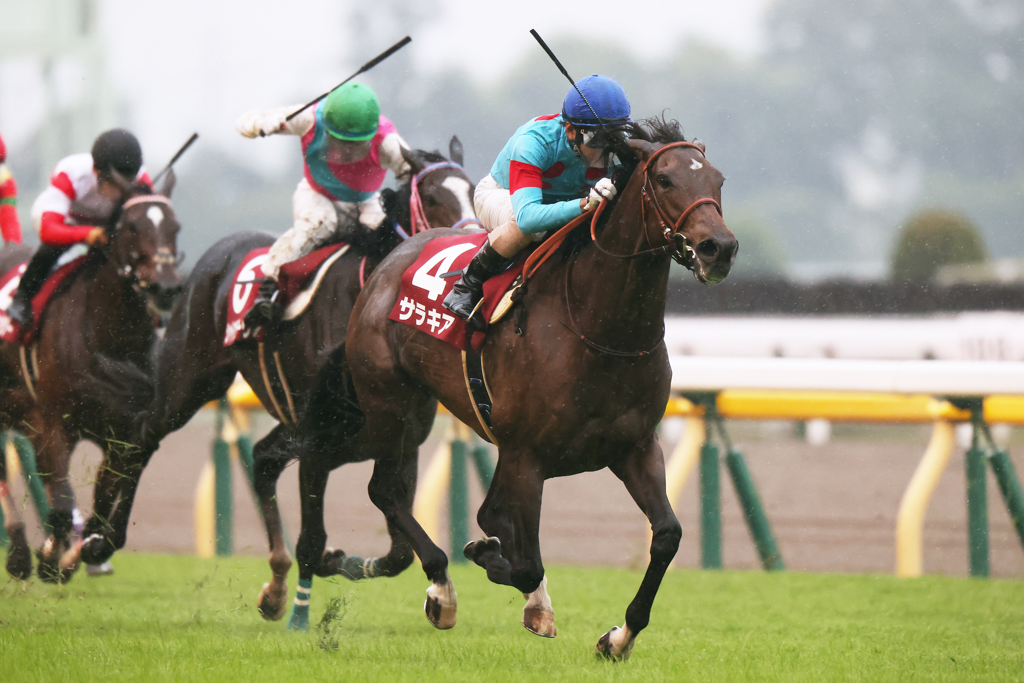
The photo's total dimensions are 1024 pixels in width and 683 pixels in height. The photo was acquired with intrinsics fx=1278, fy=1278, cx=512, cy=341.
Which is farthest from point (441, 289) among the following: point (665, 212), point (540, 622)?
point (540, 622)

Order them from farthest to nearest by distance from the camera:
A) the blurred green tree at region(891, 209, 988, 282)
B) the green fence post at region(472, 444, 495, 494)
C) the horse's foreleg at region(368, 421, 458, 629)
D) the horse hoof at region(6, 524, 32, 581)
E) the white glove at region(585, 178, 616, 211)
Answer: the blurred green tree at region(891, 209, 988, 282), the green fence post at region(472, 444, 495, 494), the horse hoof at region(6, 524, 32, 581), the horse's foreleg at region(368, 421, 458, 629), the white glove at region(585, 178, 616, 211)

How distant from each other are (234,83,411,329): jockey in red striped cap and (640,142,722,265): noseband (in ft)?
6.81

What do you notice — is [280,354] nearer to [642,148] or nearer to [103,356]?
[103,356]

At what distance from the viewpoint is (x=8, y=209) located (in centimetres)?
702

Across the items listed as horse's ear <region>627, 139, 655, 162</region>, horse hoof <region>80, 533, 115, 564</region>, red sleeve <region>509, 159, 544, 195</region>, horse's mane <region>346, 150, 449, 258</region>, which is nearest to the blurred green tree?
horse's mane <region>346, 150, 449, 258</region>

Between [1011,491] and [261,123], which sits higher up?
[261,123]

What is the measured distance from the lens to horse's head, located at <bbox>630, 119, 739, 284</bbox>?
3602 mm

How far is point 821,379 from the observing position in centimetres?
725

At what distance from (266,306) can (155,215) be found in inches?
29.5

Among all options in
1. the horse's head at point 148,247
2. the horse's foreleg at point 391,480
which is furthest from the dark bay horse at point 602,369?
the horse's head at point 148,247

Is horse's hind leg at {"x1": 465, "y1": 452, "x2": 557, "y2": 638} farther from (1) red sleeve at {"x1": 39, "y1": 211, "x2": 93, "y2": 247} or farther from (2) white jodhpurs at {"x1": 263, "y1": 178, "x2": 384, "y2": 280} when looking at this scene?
(1) red sleeve at {"x1": 39, "y1": 211, "x2": 93, "y2": 247}

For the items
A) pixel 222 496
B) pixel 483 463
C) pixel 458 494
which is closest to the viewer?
pixel 483 463

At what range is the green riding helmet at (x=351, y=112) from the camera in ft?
18.5

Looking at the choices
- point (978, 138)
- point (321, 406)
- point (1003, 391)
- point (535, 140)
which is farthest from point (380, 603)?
point (978, 138)
